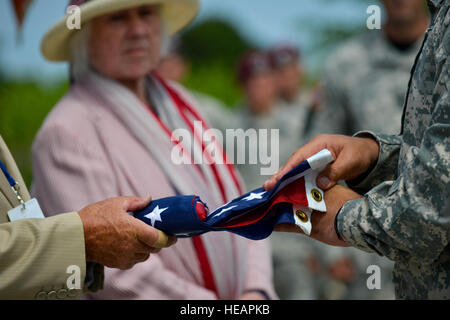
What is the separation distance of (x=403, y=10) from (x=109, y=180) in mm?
2051

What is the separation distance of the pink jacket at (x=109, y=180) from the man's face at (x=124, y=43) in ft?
0.54

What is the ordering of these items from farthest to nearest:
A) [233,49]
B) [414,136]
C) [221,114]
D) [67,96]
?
[233,49]
[221,114]
[67,96]
[414,136]

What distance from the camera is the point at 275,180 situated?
1891 mm

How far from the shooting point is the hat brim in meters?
2.49

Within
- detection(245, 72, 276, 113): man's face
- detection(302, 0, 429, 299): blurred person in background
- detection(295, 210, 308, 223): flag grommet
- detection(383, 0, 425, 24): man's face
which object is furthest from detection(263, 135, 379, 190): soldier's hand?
detection(245, 72, 276, 113): man's face

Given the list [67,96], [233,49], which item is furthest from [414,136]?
[233,49]

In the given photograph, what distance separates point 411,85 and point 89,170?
123cm

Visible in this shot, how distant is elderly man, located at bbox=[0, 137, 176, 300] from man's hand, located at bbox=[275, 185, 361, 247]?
1.57 ft

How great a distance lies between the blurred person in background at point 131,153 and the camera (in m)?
2.43

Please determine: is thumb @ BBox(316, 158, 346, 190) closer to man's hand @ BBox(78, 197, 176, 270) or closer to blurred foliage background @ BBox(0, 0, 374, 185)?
man's hand @ BBox(78, 197, 176, 270)

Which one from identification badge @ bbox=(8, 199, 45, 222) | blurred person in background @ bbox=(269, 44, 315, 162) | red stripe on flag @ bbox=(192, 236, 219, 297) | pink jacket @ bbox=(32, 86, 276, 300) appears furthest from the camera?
blurred person in background @ bbox=(269, 44, 315, 162)

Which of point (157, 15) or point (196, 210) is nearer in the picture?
point (196, 210)
